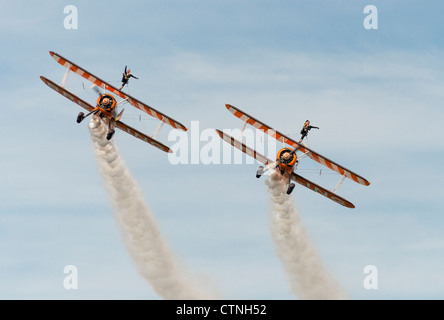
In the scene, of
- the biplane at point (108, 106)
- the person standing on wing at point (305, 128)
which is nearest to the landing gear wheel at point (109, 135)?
the biplane at point (108, 106)

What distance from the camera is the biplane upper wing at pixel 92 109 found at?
12794 cm

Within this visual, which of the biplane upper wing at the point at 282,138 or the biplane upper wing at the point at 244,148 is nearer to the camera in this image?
the biplane upper wing at the point at 244,148

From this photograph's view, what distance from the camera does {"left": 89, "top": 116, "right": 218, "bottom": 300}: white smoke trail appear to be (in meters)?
130

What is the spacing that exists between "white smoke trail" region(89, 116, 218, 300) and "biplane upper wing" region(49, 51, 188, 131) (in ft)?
10.7

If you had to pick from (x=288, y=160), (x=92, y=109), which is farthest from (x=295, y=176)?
(x=92, y=109)

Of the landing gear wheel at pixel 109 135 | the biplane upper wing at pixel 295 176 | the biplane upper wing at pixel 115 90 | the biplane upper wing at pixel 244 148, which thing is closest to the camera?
the biplane upper wing at pixel 244 148

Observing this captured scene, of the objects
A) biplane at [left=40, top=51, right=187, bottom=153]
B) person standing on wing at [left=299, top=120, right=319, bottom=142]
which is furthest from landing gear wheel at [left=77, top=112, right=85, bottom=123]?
person standing on wing at [left=299, top=120, right=319, bottom=142]

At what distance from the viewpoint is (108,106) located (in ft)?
417

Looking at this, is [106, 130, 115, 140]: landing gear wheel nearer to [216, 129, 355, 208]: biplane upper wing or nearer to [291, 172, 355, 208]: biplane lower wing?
[216, 129, 355, 208]: biplane upper wing

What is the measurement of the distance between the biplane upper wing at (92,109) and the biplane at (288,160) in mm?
5175

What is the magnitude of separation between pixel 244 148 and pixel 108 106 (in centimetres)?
1106

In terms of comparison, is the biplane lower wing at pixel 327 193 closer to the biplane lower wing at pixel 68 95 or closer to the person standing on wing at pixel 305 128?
the person standing on wing at pixel 305 128
